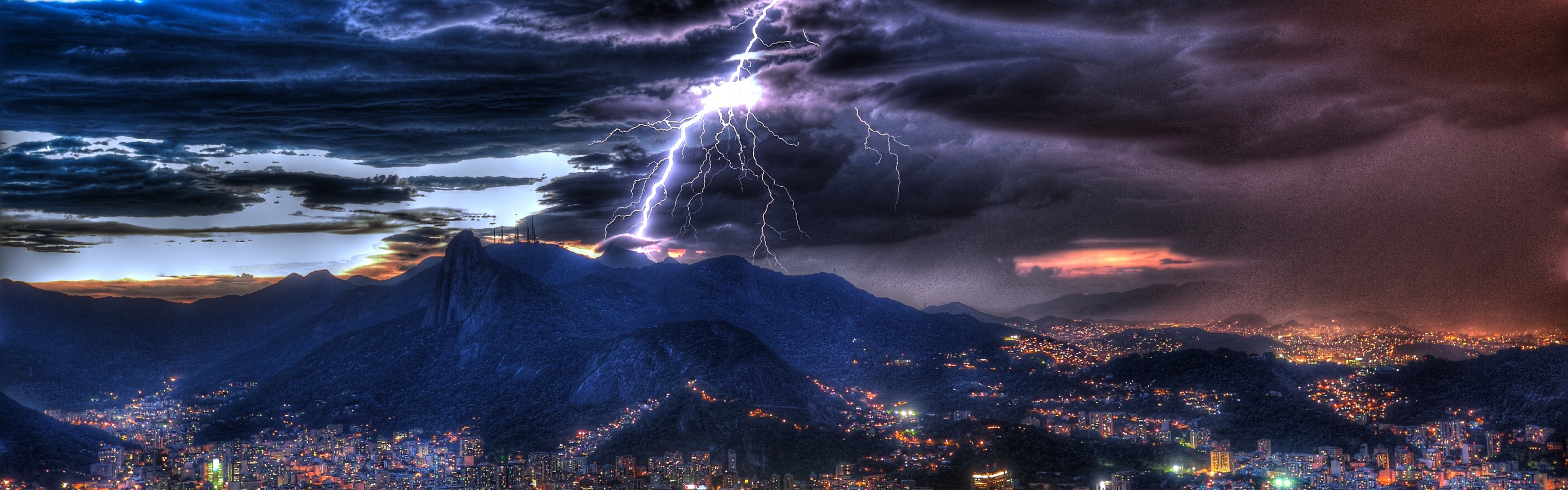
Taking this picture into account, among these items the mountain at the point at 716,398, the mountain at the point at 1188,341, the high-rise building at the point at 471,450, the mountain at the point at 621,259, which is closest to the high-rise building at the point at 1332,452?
the mountain at the point at 716,398

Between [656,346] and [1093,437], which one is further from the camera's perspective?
[656,346]

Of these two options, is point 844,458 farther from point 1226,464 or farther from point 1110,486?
point 1226,464

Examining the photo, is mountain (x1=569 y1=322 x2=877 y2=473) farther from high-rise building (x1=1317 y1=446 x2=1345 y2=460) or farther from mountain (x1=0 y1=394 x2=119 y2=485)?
mountain (x1=0 y1=394 x2=119 y2=485)

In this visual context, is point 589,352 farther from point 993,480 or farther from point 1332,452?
point 1332,452

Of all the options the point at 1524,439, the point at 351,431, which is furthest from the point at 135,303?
the point at 1524,439

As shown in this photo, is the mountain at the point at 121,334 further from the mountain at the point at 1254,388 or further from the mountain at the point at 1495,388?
the mountain at the point at 1495,388

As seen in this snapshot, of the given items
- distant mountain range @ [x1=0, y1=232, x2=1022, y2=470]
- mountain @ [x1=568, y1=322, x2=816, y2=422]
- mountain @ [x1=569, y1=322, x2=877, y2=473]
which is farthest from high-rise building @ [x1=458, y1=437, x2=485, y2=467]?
mountain @ [x1=568, y1=322, x2=816, y2=422]
